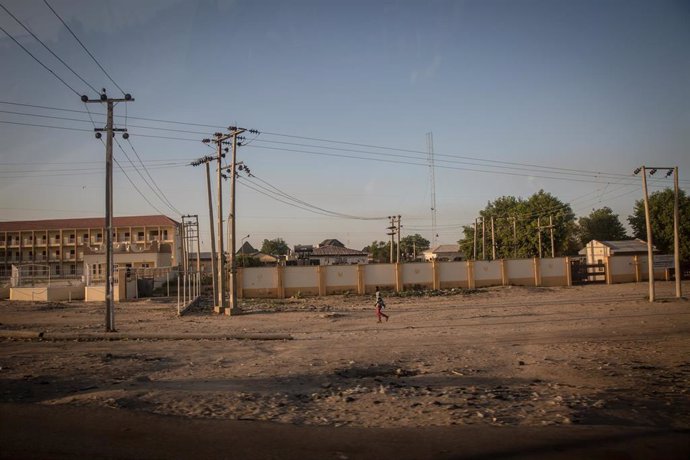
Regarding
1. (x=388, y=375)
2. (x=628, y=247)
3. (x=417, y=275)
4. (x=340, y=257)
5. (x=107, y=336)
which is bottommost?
(x=388, y=375)

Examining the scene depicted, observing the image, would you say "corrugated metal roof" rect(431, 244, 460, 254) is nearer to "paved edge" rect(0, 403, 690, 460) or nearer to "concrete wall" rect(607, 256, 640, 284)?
"concrete wall" rect(607, 256, 640, 284)

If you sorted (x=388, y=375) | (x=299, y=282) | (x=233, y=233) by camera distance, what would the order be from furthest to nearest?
(x=299, y=282)
(x=233, y=233)
(x=388, y=375)

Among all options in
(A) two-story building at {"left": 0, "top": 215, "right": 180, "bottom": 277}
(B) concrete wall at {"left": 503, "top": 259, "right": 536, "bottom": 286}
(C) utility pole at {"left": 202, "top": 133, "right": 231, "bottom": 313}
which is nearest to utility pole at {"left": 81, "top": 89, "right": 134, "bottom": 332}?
(C) utility pole at {"left": 202, "top": 133, "right": 231, "bottom": 313}

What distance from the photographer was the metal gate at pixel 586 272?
141 feet

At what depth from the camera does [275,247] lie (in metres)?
110

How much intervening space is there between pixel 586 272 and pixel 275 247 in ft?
254

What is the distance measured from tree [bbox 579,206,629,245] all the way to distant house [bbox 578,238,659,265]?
23707 millimetres

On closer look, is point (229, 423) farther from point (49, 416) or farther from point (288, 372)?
point (288, 372)

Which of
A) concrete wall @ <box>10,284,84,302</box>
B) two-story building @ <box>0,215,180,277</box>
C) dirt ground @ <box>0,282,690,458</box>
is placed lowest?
dirt ground @ <box>0,282,690,458</box>

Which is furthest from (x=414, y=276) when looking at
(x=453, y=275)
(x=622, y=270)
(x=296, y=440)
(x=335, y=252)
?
(x=335, y=252)

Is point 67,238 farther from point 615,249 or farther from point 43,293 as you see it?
point 615,249

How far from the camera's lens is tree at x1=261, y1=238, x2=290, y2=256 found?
10899 centimetres

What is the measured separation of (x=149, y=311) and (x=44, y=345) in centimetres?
1338

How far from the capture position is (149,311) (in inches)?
1044
